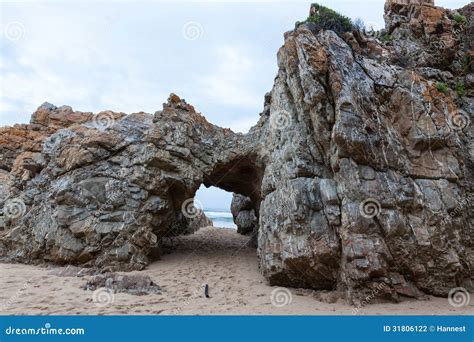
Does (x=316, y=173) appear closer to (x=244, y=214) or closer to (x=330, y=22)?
(x=330, y=22)

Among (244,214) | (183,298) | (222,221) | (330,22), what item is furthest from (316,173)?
(222,221)

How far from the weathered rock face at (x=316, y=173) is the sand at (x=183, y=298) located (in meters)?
0.68

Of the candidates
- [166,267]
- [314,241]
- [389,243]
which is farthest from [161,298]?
[389,243]

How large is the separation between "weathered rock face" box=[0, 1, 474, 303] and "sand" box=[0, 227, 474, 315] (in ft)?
2.23

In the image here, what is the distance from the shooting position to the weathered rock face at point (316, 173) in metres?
9.44

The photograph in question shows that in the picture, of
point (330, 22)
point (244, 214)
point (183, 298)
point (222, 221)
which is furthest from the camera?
point (222, 221)

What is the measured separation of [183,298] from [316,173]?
19.2ft

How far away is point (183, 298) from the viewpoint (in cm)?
922

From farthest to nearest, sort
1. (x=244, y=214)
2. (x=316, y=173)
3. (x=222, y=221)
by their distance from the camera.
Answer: (x=222, y=221) < (x=244, y=214) < (x=316, y=173)

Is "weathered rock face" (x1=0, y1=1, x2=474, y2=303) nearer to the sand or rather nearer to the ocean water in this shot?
the sand

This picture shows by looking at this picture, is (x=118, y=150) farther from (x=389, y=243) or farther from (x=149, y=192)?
(x=389, y=243)

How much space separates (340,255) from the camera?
373 inches

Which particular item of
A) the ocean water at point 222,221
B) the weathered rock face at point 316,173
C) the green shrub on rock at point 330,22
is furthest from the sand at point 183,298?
the ocean water at point 222,221

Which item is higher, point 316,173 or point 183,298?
point 316,173
